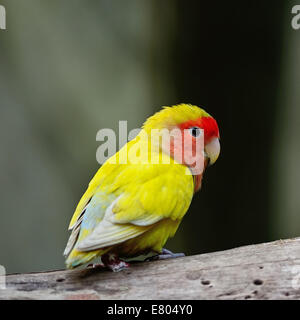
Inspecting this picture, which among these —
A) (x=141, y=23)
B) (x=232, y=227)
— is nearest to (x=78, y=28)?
(x=141, y=23)

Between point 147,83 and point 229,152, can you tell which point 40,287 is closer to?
point 229,152

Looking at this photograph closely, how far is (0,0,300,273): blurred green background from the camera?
4.71 meters

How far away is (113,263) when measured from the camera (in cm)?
283

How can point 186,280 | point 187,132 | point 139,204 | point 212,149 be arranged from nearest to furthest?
1. point 186,280
2. point 139,204
3. point 187,132
4. point 212,149

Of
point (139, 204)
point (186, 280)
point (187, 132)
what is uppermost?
point (187, 132)

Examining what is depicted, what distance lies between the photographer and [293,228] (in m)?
6.46

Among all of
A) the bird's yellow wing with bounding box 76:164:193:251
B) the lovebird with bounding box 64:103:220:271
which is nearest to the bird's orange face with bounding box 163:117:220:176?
the lovebird with bounding box 64:103:220:271

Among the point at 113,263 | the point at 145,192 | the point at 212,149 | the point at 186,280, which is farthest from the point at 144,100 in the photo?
the point at 186,280

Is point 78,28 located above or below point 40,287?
above

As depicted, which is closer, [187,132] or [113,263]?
[113,263]

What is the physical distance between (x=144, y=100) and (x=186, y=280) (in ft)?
11.4

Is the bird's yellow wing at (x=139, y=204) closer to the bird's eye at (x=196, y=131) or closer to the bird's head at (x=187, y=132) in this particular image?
the bird's head at (x=187, y=132)

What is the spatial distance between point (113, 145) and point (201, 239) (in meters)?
1.30

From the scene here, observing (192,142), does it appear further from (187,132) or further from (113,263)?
(113,263)
